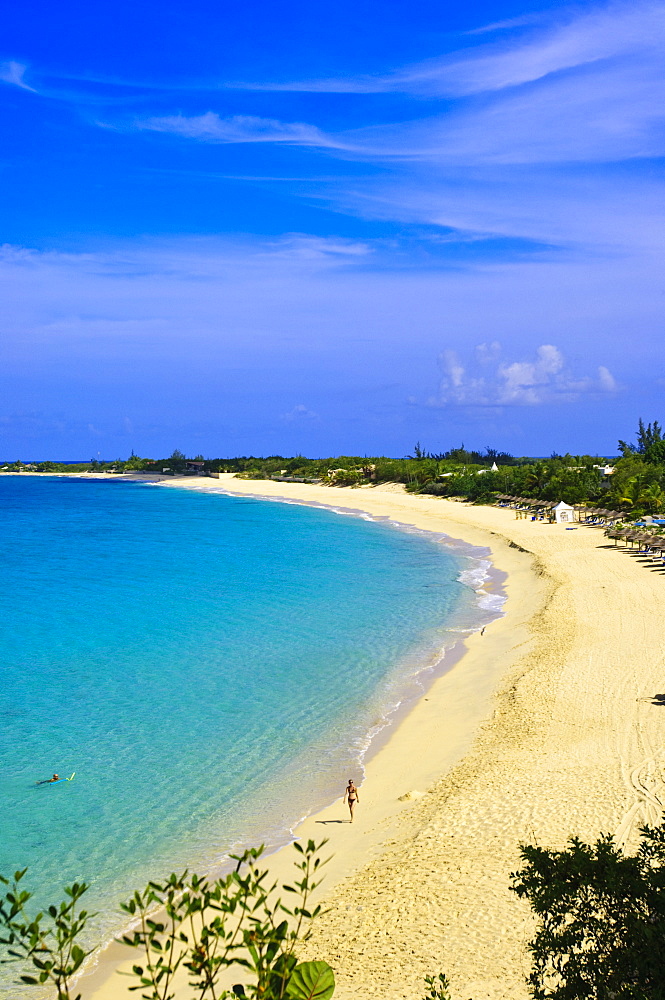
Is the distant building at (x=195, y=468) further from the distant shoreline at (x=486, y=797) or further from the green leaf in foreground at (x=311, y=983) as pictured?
the green leaf in foreground at (x=311, y=983)

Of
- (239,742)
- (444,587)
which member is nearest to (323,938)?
(239,742)

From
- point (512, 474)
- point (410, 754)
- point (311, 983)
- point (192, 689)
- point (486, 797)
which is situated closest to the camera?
point (311, 983)

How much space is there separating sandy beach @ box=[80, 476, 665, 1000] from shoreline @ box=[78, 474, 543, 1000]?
38mm

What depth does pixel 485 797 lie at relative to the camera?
12.6 m

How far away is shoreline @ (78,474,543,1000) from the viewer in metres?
10.8

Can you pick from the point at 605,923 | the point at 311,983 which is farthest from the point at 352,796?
the point at 311,983

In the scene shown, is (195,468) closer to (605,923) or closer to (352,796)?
(352,796)

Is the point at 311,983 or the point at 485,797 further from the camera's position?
the point at 485,797

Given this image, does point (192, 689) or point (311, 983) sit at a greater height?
point (311, 983)

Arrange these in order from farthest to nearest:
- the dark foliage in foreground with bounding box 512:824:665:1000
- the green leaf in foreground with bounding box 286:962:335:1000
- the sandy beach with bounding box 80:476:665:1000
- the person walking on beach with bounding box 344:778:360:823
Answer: the person walking on beach with bounding box 344:778:360:823 → the sandy beach with bounding box 80:476:665:1000 → the dark foliage in foreground with bounding box 512:824:665:1000 → the green leaf in foreground with bounding box 286:962:335:1000

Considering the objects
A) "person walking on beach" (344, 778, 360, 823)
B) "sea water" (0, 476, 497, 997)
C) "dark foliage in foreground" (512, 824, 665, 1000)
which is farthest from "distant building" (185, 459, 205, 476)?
"dark foliage in foreground" (512, 824, 665, 1000)

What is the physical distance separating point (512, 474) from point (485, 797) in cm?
5915

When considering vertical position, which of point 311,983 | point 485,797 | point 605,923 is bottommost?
point 485,797

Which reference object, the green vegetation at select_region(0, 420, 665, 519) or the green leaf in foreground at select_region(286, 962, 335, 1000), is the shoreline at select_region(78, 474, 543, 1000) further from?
the green vegetation at select_region(0, 420, 665, 519)
